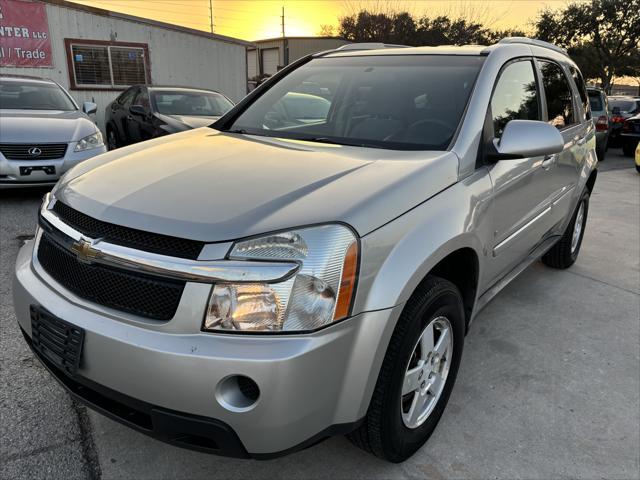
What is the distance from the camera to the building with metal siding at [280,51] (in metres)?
36.1

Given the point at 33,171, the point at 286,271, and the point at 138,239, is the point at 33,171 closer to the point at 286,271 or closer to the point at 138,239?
the point at 138,239

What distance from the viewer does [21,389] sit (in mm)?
2432

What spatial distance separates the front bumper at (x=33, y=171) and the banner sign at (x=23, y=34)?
8.15 meters

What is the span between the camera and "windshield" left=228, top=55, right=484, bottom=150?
8.08ft

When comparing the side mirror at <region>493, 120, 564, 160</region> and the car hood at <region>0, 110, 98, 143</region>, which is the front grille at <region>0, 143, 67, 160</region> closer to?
the car hood at <region>0, 110, 98, 143</region>

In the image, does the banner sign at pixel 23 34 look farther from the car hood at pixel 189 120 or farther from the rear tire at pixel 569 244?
the rear tire at pixel 569 244

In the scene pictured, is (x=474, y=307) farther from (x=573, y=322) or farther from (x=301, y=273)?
(x=573, y=322)

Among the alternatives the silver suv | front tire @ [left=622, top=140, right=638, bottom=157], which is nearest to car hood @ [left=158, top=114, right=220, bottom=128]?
the silver suv

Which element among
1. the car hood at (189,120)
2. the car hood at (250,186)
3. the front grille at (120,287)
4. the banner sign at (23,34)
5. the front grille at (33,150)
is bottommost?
the front grille at (33,150)

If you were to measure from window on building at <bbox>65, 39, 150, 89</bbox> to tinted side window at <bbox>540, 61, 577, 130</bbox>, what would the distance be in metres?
12.3

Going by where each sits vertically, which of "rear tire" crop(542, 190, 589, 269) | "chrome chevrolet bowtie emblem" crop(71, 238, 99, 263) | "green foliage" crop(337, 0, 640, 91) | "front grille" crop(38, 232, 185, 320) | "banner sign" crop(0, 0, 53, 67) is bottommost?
"rear tire" crop(542, 190, 589, 269)

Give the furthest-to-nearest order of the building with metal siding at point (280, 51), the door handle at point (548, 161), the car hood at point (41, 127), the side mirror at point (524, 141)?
the building with metal siding at point (280, 51)
the car hood at point (41, 127)
the door handle at point (548, 161)
the side mirror at point (524, 141)

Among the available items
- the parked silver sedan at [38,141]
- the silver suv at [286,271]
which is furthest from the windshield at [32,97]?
the silver suv at [286,271]

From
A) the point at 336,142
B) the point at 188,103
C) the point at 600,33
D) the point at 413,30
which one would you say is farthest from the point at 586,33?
the point at 336,142
